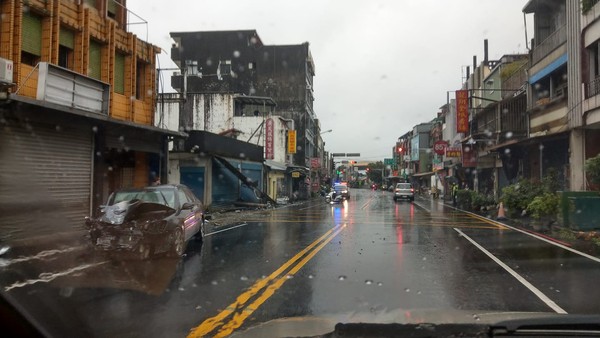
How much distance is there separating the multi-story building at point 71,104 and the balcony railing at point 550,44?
17081mm

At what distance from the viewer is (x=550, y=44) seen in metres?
23.6

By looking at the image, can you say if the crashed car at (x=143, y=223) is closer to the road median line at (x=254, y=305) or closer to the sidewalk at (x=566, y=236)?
the road median line at (x=254, y=305)

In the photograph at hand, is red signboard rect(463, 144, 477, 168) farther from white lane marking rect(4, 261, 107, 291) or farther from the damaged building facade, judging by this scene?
white lane marking rect(4, 261, 107, 291)

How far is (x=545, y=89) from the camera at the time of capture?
25219 mm

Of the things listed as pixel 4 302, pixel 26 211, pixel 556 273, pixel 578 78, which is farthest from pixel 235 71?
pixel 4 302

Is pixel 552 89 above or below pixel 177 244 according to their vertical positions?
above

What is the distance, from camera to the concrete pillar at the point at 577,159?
20355mm

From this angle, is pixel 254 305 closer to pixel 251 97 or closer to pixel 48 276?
pixel 48 276

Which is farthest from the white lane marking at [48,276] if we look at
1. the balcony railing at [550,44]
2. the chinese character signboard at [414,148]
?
the chinese character signboard at [414,148]

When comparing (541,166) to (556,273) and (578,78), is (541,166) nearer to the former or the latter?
(578,78)

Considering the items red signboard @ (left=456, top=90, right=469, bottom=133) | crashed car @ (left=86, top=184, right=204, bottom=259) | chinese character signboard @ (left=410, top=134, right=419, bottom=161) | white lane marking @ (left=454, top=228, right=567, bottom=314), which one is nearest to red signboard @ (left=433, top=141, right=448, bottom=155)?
red signboard @ (left=456, top=90, right=469, bottom=133)

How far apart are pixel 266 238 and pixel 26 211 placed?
6225 mm

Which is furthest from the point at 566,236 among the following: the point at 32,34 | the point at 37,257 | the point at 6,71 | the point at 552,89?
the point at 32,34

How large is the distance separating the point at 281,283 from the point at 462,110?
31388mm
